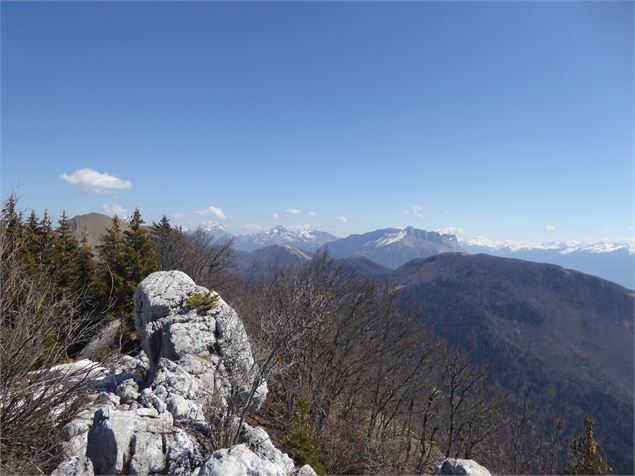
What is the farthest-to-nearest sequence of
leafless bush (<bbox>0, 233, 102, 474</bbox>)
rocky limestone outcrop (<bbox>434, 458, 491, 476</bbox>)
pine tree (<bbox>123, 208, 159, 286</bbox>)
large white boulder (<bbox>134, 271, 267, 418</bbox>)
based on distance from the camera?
pine tree (<bbox>123, 208, 159, 286</bbox>), large white boulder (<bbox>134, 271, 267, 418</bbox>), rocky limestone outcrop (<bbox>434, 458, 491, 476</bbox>), leafless bush (<bbox>0, 233, 102, 474</bbox>)

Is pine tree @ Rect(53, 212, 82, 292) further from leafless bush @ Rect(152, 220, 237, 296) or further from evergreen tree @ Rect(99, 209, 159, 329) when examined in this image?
leafless bush @ Rect(152, 220, 237, 296)

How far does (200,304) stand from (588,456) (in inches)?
804

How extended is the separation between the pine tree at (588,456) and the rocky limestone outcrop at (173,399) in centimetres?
1647

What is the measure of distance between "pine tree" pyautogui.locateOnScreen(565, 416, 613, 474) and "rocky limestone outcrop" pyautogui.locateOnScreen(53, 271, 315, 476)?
54.0 feet

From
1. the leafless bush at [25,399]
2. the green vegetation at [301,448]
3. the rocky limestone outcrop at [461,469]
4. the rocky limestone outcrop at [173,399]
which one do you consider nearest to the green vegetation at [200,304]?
the rocky limestone outcrop at [173,399]

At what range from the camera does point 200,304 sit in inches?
563

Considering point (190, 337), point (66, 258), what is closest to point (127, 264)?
point (66, 258)

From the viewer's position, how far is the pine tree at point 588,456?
58.4 feet

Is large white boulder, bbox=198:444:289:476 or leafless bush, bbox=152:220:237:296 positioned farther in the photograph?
leafless bush, bbox=152:220:237:296

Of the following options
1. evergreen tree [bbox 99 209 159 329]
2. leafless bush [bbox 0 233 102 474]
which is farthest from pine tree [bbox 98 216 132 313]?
leafless bush [bbox 0 233 102 474]

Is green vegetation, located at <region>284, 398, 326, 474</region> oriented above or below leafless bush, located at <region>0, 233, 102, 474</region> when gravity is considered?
below

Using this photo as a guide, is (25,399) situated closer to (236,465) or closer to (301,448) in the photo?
(236,465)

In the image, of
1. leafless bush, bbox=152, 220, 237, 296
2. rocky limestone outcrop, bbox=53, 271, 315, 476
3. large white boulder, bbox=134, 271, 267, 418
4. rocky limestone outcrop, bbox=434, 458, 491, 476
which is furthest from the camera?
leafless bush, bbox=152, 220, 237, 296

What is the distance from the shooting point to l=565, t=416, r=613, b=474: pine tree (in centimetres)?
1780
